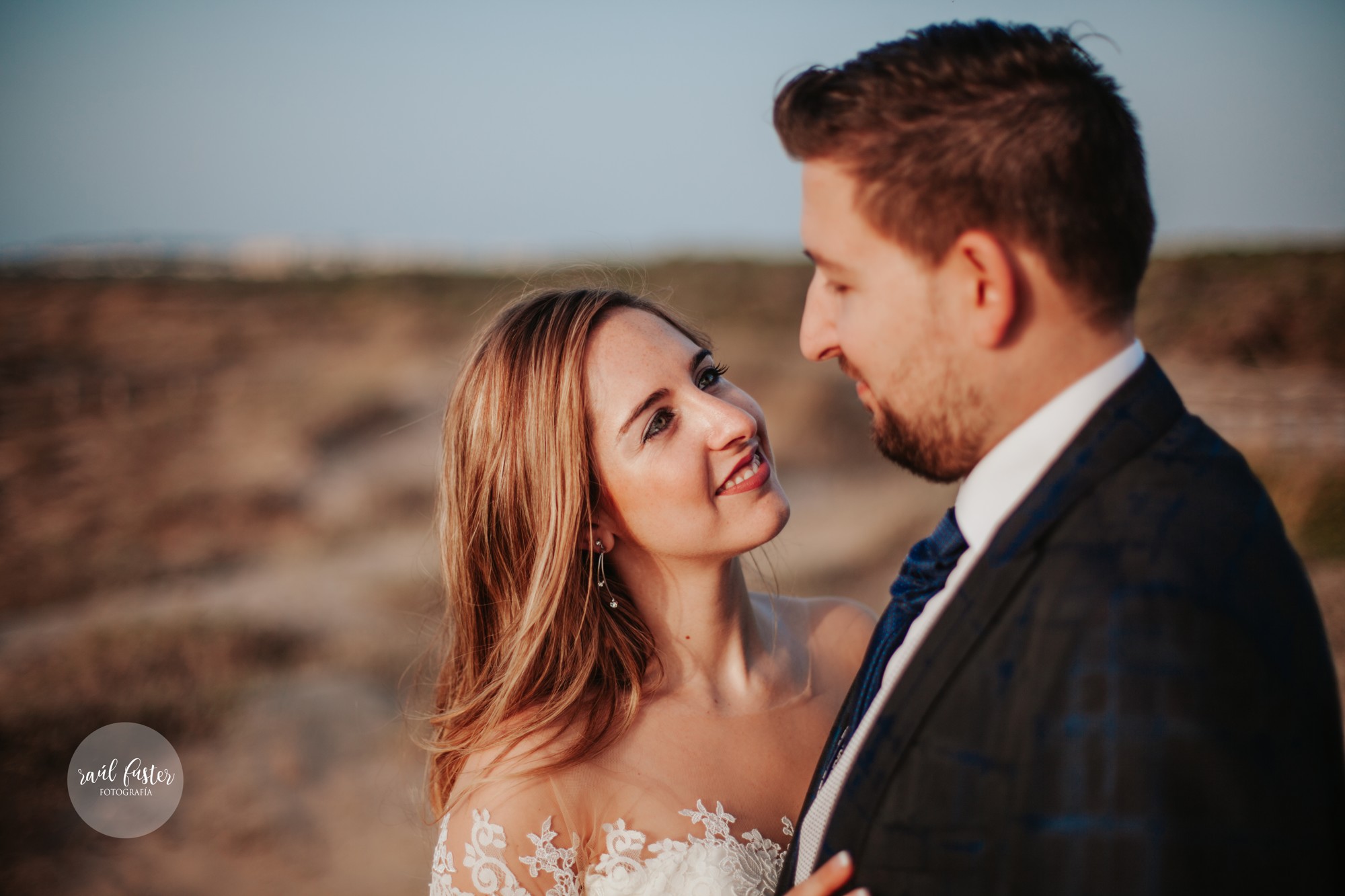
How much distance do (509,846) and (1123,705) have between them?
1.70 m

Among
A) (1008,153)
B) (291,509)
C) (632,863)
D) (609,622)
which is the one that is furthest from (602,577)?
(291,509)

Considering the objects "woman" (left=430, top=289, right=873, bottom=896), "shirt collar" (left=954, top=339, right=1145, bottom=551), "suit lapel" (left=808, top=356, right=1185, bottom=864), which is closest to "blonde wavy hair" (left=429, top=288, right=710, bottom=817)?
"woman" (left=430, top=289, right=873, bottom=896)

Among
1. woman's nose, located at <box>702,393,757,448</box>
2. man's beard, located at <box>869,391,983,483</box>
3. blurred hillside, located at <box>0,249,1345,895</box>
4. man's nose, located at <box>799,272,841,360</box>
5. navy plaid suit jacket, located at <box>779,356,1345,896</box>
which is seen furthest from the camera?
blurred hillside, located at <box>0,249,1345,895</box>

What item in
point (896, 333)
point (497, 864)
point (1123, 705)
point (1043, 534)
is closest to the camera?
point (1123, 705)

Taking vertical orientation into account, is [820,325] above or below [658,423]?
above

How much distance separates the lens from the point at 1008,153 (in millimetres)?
1633

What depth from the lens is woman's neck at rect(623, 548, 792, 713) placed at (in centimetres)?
301

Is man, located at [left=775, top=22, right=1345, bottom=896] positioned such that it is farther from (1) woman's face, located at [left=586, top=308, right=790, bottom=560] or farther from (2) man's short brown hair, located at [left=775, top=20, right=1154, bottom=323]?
(1) woman's face, located at [left=586, top=308, right=790, bottom=560]

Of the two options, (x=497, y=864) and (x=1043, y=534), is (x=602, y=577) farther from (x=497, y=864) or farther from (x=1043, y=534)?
(x=1043, y=534)

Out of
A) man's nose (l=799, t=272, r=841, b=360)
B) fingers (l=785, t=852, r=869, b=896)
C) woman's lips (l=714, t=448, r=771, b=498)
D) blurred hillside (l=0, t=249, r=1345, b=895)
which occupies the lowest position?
blurred hillside (l=0, t=249, r=1345, b=895)

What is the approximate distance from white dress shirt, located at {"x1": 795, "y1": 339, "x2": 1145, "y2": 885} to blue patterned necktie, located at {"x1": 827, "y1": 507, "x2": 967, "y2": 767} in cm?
4

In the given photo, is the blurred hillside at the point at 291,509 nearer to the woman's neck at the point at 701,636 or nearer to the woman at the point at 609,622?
the woman at the point at 609,622

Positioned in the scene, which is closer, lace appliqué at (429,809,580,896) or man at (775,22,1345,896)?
man at (775,22,1345,896)

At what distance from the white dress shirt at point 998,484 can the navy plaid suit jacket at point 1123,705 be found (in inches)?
1.9
